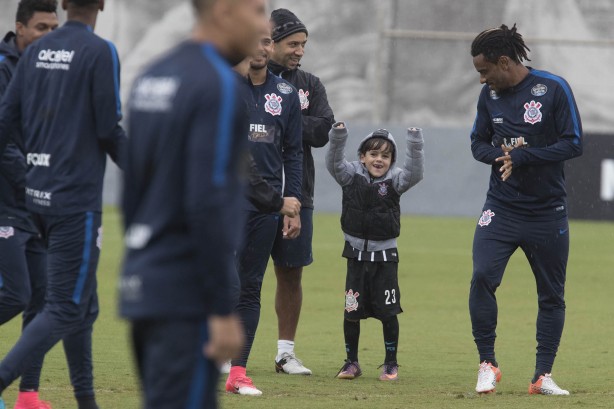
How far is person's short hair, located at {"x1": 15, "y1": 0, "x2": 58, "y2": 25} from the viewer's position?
659 centimetres

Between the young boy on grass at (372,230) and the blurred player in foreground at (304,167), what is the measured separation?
253 mm

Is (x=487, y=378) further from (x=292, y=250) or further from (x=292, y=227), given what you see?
(x=292, y=250)

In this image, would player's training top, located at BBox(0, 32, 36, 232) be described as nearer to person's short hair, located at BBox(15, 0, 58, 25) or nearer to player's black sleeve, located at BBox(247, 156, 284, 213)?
person's short hair, located at BBox(15, 0, 58, 25)

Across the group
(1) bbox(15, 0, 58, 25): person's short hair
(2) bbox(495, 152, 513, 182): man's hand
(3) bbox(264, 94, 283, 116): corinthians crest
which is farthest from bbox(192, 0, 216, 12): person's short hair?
(2) bbox(495, 152, 513, 182): man's hand

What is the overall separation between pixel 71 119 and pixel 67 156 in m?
0.17

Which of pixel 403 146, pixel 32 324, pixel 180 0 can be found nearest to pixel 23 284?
pixel 32 324

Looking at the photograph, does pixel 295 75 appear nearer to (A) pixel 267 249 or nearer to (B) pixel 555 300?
(A) pixel 267 249

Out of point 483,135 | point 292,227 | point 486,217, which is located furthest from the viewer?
point 483,135

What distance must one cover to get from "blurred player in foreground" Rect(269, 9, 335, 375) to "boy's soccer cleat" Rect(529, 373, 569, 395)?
4.98ft

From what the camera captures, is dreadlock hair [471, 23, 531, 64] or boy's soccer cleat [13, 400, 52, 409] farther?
dreadlock hair [471, 23, 531, 64]

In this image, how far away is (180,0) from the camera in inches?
1164

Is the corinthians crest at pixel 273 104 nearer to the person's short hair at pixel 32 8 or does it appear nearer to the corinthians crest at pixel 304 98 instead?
the corinthians crest at pixel 304 98

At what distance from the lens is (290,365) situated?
817 cm

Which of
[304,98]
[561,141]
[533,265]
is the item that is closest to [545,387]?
[533,265]
